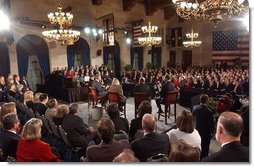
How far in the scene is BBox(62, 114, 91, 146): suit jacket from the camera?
165 inches

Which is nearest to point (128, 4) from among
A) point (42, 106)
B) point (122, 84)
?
point (122, 84)

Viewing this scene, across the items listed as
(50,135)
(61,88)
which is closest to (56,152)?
(50,135)

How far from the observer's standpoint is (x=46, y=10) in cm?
1373

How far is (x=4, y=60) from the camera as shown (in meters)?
12.4

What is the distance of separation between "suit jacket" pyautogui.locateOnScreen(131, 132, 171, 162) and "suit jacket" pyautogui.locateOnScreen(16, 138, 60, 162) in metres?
1.10

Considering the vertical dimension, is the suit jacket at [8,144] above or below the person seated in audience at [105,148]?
below

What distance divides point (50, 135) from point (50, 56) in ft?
31.5

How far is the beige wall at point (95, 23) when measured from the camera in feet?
42.3

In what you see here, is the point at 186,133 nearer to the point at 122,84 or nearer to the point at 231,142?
the point at 231,142

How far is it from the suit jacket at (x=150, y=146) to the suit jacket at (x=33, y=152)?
3.59 ft

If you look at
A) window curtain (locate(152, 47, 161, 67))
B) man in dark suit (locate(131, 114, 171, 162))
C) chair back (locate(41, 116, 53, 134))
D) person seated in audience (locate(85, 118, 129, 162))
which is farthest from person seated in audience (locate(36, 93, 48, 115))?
window curtain (locate(152, 47, 161, 67))

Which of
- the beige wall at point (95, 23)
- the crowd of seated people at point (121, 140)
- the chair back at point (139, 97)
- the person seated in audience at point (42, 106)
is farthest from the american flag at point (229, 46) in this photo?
the person seated in audience at point (42, 106)

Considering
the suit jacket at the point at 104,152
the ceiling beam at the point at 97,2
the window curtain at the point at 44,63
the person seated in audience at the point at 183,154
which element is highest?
the ceiling beam at the point at 97,2

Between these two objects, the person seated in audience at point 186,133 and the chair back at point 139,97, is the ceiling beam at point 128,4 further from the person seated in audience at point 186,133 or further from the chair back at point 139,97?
the person seated in audience at point 186,133
